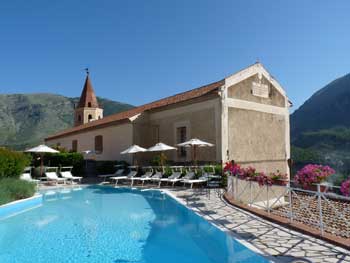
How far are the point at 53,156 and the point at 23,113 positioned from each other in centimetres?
10534

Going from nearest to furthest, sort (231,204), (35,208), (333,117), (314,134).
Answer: (231,204) < (35,208) < (314,134) < (333,117)

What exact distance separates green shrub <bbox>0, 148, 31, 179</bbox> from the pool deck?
8.25 m

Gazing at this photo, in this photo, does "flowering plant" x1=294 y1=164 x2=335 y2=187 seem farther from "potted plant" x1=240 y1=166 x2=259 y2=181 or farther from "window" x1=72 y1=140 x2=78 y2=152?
"window" x1=72 y1=140 x2=78 y2=152

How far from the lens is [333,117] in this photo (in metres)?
75.1

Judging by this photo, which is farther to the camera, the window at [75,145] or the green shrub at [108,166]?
the window at [75,145]

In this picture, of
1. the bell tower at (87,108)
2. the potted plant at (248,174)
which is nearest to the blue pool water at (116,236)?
the potted plant at (248,174)

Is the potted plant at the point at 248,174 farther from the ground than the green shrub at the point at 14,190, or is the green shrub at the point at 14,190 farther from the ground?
the potted plant at the point at 248,174

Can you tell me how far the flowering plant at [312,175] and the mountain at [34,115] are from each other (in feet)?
285

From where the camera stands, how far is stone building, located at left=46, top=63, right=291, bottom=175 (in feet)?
55.3

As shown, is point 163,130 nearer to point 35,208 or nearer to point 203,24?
point 203,24

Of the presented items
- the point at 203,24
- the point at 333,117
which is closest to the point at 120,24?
the point at 203,24

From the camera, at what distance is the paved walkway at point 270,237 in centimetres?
472

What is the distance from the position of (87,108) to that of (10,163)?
83.2 feet

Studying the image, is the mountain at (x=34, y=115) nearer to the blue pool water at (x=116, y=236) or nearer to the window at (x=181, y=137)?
the window at (x=181, y=137)
